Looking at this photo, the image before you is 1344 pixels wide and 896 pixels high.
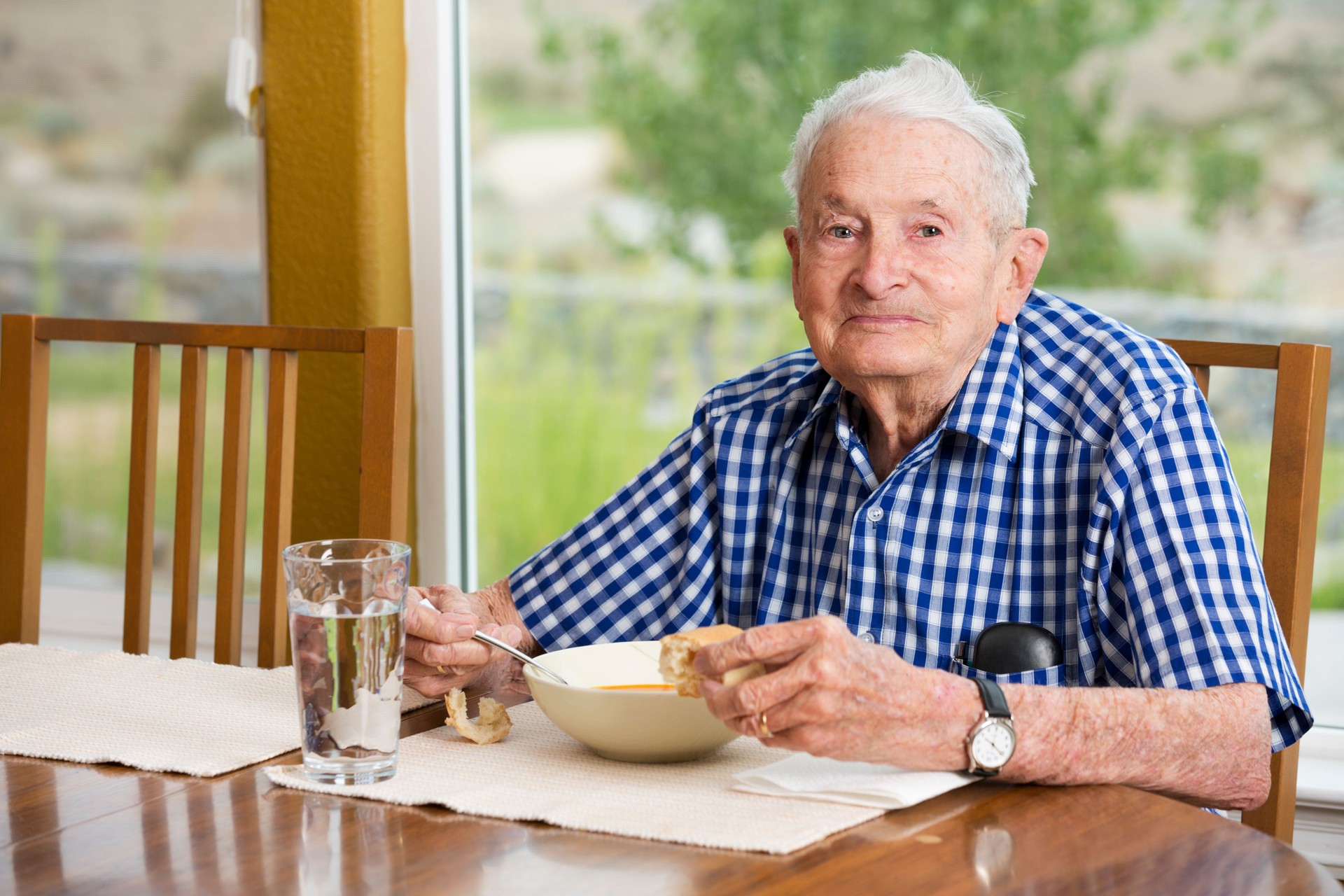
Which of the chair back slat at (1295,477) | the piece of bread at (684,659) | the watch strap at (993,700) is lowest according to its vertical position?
the watch strap at (993,700)

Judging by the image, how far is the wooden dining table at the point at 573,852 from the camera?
2.69 ft

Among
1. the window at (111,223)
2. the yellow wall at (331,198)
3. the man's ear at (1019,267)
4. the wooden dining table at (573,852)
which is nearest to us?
the wooden dining table at (573,852)

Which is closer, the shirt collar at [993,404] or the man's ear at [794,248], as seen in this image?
the shirt collar at [993,404]

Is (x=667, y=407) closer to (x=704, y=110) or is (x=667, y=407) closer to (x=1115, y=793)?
(x=704, y=110)

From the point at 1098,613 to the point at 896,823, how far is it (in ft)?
1.65

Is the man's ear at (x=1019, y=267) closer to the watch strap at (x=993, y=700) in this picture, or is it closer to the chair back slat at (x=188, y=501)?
the watch strap at (x=993, y=700)

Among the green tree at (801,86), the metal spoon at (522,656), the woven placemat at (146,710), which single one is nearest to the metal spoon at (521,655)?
the metal spoon at (522,656)

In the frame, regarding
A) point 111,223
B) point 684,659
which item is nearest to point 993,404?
point 684,659

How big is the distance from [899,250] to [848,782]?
2.02ft

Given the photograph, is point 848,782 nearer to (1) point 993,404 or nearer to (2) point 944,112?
(1) point 993,404

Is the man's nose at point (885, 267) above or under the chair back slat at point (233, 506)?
above

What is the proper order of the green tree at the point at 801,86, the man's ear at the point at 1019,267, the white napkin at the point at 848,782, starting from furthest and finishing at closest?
the green tree at the point at 801,86
the man's ear at the point at 1019,267
the white napkin at the point at 848,782

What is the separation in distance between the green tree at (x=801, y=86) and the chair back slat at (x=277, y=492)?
0.89 m

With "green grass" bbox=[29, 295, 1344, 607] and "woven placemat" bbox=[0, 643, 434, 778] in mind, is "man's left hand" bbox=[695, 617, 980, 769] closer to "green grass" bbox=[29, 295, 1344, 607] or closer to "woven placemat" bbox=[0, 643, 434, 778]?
"woven placemat" bbox=[0, 643, 434, 778]
